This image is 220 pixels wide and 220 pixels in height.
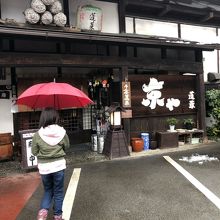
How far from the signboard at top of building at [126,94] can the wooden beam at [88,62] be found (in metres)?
0.70

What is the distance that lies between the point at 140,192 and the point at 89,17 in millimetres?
6424

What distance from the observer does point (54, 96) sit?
5.46 metres

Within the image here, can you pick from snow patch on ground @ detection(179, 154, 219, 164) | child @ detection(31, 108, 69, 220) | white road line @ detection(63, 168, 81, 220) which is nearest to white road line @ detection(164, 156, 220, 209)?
snow patch on ground @ detection(179, 154, 219, 164)

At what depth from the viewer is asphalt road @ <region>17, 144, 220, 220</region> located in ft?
18.1

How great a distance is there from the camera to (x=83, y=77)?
12031mm

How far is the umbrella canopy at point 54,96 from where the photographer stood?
4941 millimetres

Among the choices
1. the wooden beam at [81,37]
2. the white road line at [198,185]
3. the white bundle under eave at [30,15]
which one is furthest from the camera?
the white bundle under eave at [30,15]

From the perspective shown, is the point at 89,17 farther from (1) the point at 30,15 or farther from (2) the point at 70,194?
(2) the point at 70,194

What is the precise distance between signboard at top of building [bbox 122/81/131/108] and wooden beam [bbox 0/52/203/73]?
0.70 metres

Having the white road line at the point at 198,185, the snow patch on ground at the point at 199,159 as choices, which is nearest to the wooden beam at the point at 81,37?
the snow patch on ground at the point at 199,159

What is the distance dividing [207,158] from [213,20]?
8.22 metres

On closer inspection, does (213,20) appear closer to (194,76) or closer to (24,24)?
(194,76)

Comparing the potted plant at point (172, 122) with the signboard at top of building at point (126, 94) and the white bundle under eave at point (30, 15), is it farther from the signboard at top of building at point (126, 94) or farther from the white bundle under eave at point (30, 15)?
the white bundle under eave at point (30, 15)

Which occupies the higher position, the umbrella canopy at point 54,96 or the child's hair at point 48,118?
the umbrella canopy at point 54,96
